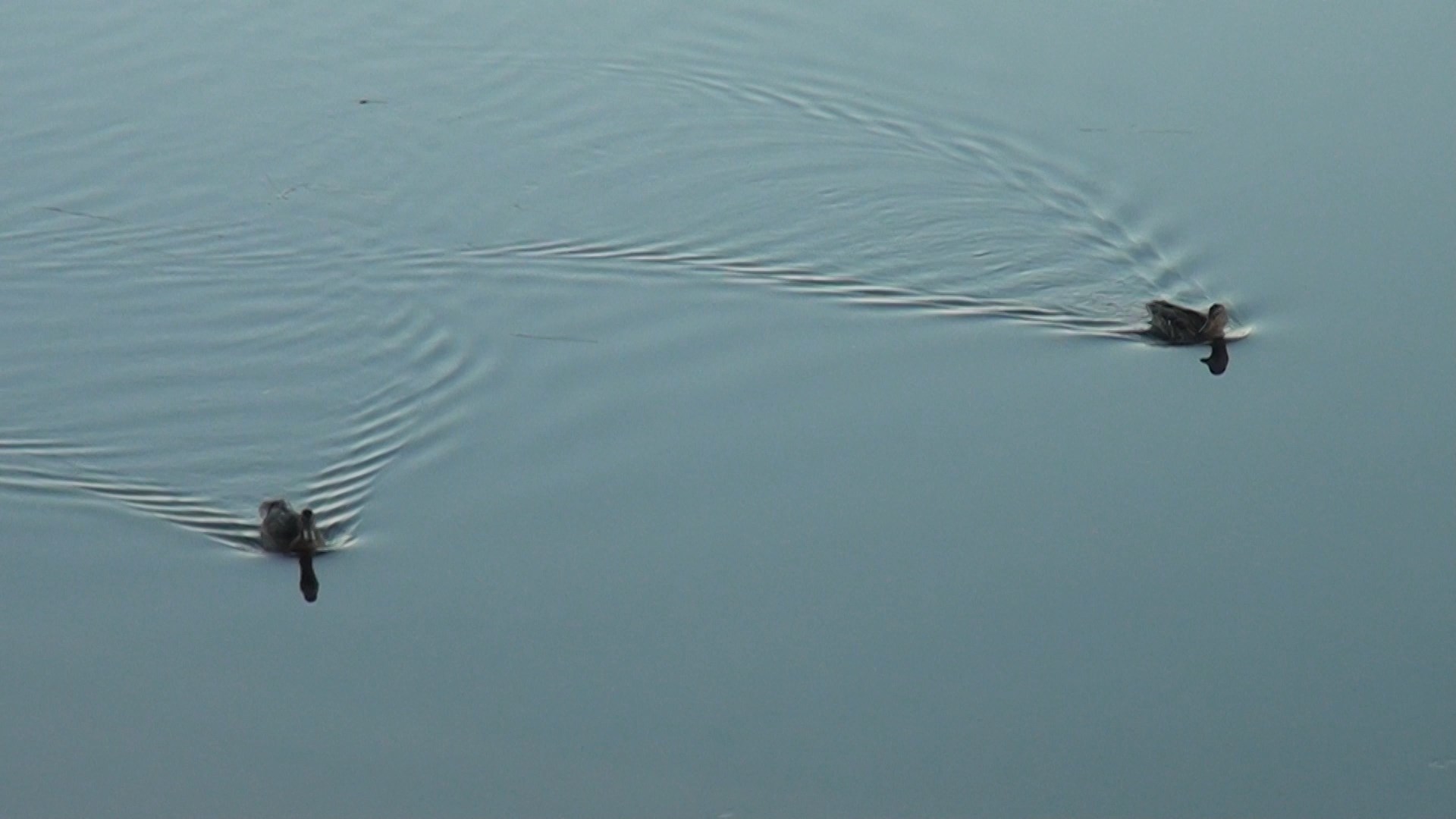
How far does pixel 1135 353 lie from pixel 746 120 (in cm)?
444

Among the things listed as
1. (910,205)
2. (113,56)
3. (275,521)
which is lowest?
(275,521)

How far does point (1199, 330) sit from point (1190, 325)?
0.08m

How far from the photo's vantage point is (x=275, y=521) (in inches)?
470

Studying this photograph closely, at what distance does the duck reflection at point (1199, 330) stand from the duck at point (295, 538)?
19.4 feet

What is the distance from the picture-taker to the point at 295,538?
1199cm

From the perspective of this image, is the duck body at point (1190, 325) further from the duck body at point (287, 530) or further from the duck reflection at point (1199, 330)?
the duck body at point (287, 530)

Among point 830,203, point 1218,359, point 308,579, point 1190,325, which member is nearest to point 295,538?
point 308,579

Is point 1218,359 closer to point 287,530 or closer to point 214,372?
point 287,530

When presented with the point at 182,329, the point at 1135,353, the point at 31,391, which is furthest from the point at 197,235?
the point at 1135,353

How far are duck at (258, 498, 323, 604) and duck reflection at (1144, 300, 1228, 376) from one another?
590 centimetres

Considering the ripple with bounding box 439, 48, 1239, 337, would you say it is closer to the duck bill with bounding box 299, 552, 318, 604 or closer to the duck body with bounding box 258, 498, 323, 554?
the duck body with bounding box 258, 498, 323, 554

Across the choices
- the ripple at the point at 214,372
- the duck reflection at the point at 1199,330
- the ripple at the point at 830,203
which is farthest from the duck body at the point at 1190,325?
the ripple at the point at 214,372

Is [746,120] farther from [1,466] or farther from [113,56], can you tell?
[1,466]

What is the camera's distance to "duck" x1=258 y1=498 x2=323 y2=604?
11.9 m
